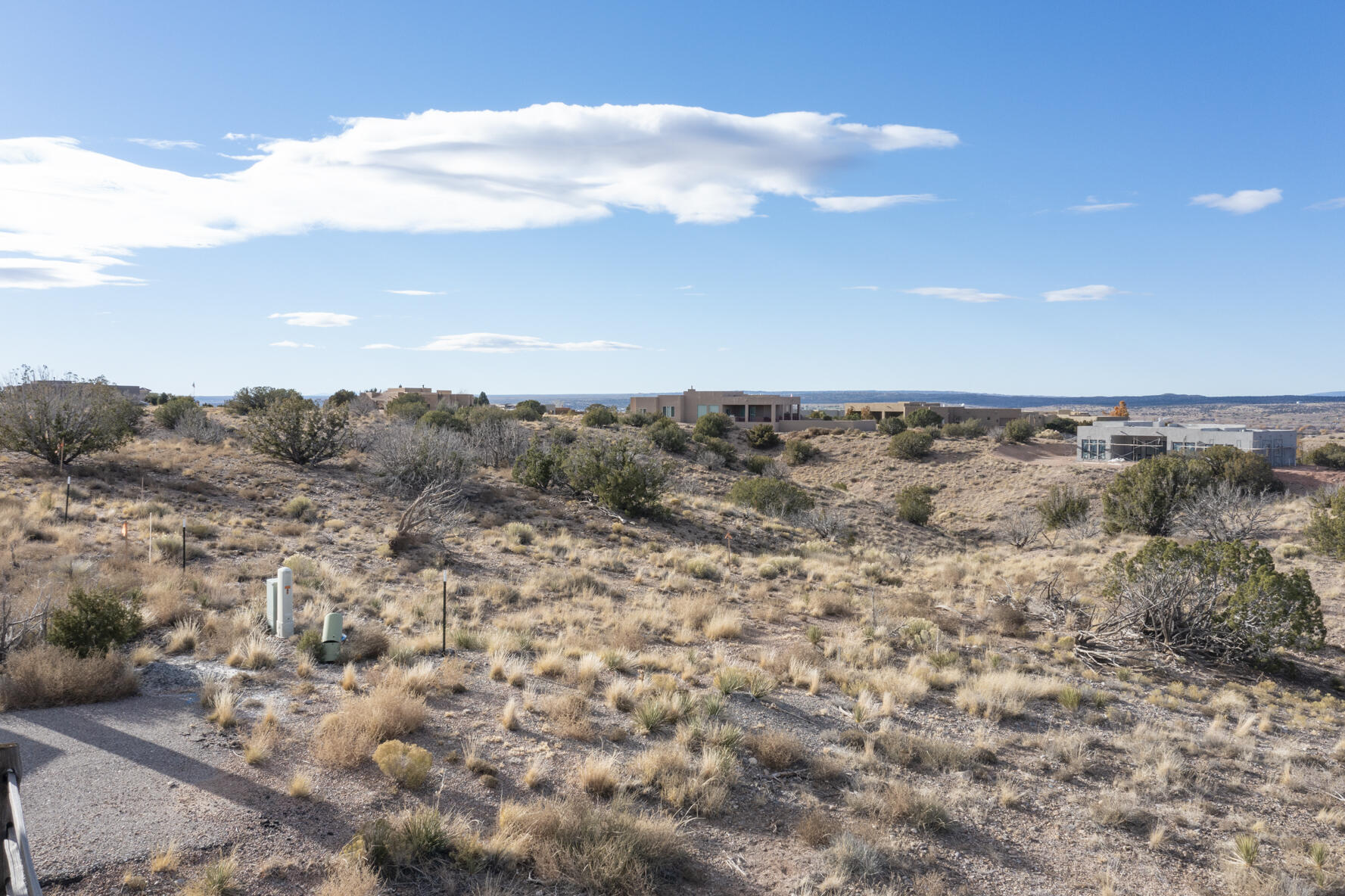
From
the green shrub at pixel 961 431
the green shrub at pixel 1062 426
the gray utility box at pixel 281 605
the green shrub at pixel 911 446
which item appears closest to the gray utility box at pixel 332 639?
the gray utility box at pixel 281 605

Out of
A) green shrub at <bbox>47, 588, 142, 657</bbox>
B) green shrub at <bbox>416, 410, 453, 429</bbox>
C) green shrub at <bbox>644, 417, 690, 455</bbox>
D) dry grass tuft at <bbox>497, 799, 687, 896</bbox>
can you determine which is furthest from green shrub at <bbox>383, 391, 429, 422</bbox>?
dry grass tuft at <bbox>497, 799, 687, 896</bbox>

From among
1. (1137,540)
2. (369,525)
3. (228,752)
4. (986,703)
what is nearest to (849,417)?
(1137,540)

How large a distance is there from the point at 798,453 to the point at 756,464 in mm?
8050

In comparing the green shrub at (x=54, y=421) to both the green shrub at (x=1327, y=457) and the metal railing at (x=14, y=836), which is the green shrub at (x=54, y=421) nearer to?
the metal railing at (x=14, y=836)

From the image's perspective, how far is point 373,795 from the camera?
6.78 m

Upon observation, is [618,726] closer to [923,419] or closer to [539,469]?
[539,469]

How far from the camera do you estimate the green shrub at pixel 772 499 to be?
32.1 metres

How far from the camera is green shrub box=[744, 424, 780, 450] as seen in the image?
59156 millimetres

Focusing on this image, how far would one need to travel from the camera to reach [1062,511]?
31.9 metres

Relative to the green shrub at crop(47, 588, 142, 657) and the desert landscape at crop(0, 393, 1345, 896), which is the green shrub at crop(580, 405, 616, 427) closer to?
the desert landscape at crop(0, 393, 1345, 896)

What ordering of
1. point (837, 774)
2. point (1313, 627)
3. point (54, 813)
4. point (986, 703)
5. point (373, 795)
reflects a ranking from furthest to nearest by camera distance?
point (1313, 627), point (986, 703), point (837, 774), point (373, 795), point (54, 813)

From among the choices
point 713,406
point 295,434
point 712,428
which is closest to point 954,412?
point 713,406

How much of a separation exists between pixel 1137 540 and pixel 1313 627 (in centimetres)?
1303

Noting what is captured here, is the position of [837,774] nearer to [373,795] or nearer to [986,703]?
[986,703]
